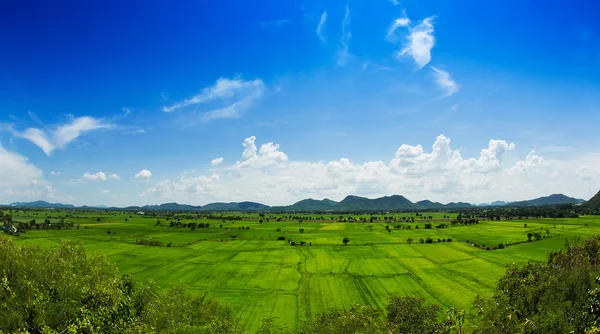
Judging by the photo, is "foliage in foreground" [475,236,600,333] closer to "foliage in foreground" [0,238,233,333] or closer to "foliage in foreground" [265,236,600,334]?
"foliage in foreground" [265,236,600,334]

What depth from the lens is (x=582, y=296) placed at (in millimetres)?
34156

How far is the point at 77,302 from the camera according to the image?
31797mm

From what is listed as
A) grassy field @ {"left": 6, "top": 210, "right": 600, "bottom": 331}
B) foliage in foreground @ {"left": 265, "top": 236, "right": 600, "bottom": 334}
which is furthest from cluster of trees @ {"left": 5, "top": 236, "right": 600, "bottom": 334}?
grassy field @ {"left": 6, "top": 210, "right": 600, "bottom": 331}

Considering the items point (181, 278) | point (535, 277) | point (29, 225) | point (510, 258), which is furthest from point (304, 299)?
point (29, 225)

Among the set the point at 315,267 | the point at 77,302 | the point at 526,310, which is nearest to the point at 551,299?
the point at 526,310

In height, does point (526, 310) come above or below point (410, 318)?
above

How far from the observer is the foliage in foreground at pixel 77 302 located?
89.0 feet

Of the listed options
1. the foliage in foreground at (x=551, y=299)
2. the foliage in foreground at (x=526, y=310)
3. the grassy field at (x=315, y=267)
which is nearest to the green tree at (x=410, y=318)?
the foliage in foreground at (x=526, y=310)

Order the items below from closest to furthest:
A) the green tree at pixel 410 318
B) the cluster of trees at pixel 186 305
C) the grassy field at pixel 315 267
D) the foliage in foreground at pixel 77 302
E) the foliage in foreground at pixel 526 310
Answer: the foliage in foreground at pixel 77 302 → the cluster of trees at pixel 186 305 → the foliage in foreground at pixel 526 310 → the green tree at pixel 410 318 → the grassy field at pixel 315 267

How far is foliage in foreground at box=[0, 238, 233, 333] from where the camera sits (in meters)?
27.1

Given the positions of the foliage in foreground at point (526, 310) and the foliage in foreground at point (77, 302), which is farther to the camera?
the foliage in foreground at point (526, 310)

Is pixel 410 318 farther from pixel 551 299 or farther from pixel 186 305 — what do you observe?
pixel 186 305

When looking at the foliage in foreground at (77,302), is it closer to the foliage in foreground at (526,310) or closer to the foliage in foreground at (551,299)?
the foliage in foreground at (526,310)

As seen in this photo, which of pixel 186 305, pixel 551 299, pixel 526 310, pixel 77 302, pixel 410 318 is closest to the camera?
pixel 77 302
